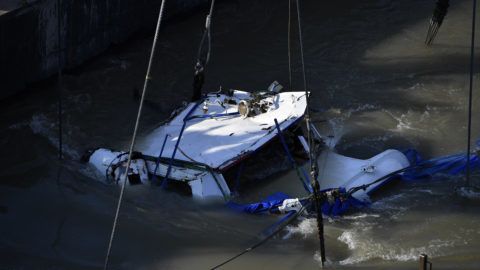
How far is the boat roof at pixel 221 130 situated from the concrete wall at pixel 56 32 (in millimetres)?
3377

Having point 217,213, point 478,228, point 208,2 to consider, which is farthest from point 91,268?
point 208,2

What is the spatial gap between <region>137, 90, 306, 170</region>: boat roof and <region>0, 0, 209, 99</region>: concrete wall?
3.38 m

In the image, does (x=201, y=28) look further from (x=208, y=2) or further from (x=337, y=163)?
(x=337, y=163)

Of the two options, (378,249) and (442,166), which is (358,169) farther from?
(378,249)

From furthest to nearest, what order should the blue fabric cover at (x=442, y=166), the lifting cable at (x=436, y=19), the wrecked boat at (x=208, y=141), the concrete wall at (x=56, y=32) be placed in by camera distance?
the lifting cable at (x=436, y=19) → the concrete wall at (x=56, y=32) → the blue fabric cover at (x=442, y=166) → the wrecked boat at (x=208, y=141)

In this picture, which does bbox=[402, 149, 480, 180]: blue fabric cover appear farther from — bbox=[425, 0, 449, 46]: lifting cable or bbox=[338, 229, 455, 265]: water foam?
bbox=[425, 0, 449, 46]: lifting cable

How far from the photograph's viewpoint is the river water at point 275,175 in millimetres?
12320

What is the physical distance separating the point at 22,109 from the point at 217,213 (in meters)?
5.96

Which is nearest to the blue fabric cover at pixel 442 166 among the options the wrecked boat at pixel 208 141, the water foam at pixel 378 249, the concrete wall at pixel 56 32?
the water foam at pixel 378 249

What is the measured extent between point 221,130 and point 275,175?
47.8 inches

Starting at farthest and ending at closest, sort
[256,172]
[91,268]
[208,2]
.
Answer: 1. [208,2]
2. [256,172]
3. [91,268]

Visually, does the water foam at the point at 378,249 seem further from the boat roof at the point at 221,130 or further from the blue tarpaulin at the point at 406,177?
the boat roof at the point at 221,130

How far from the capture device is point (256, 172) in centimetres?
1398

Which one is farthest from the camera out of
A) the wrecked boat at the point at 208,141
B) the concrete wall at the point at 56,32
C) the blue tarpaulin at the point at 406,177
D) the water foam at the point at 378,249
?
the concrete wall at the point at 56,32
